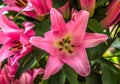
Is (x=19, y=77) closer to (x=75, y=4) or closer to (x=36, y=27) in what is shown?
(x=36, y=27)

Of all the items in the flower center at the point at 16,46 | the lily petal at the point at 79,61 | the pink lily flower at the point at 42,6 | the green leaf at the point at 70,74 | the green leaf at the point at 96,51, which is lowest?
the green leaf at the point at 70,74

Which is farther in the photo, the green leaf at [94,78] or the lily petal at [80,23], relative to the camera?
the green leaf at [94,78]

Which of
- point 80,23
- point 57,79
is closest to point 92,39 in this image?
point 80,23

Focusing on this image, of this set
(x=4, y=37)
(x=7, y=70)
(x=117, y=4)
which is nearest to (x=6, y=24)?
(x=4, y=37)

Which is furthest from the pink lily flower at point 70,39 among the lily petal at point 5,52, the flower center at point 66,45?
the lily petal at point 5,52

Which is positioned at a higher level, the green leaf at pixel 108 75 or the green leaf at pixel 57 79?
the green leaf at pixel 57 79

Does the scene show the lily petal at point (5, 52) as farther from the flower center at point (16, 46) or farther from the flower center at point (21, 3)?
the flower center at point (21, 3)

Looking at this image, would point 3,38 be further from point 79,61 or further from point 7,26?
point 79,61
